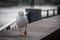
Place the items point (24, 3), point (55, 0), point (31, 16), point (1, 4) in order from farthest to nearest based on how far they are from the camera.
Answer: point (1, 4)
point (24, 3)
point (55, 0)
point (31, 16)

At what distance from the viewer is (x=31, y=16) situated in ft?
34.5

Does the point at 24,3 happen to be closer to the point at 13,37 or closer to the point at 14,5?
the point at 14,5

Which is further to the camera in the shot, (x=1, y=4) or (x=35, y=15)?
(x=1, y=4)

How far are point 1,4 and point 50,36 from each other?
20.8 metres

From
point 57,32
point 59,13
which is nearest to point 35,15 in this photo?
point 59,13

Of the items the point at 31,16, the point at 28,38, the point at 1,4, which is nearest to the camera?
the point at 28,38

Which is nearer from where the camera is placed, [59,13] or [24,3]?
[59,13]

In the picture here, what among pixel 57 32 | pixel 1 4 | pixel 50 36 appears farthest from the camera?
pixel 1 4

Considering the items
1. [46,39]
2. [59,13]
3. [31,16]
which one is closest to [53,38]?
[46,39]

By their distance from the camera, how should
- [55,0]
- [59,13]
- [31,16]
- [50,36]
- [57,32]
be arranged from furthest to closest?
[55,0] < [59,13] < [31,16] < [57,32] < [50,36]

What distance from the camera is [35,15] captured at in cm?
1073

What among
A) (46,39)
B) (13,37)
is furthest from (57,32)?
(13,37)

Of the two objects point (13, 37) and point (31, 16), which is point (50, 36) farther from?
point (31, 16)

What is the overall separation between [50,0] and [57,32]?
16.6 metres
